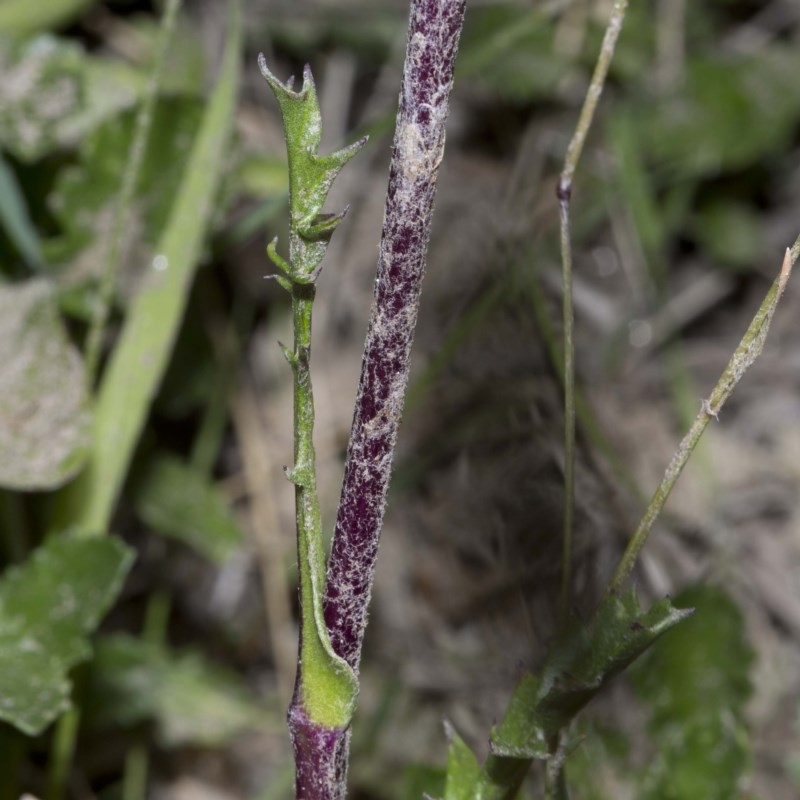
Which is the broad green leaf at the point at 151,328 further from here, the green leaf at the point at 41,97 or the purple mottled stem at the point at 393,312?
the purple mottled stem at the point at 393,312

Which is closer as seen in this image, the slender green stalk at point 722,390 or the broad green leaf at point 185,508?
the slender green stalk at point 722,390

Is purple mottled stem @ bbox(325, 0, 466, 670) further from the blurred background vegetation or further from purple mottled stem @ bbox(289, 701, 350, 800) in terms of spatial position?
the blurred background vegetation

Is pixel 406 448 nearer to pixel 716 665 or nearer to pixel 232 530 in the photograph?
pixel 232 530

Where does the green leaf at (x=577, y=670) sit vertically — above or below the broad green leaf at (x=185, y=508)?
above

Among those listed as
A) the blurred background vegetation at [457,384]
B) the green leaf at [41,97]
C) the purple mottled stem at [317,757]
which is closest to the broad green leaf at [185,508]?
the blurred background vegetation at [457,384]

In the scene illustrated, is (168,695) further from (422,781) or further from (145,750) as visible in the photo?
(422,781)

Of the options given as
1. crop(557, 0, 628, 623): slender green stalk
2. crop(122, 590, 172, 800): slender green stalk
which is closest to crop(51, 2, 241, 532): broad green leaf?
crop(122, 590, 172, 800): slender green stalk

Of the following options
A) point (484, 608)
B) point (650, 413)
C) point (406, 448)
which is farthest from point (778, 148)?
point (484, 608)
